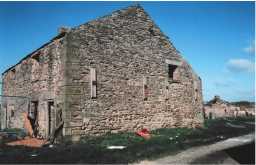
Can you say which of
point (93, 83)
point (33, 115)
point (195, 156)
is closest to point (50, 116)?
point (33, 115)

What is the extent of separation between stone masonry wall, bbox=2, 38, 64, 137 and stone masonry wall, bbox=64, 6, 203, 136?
858 mm

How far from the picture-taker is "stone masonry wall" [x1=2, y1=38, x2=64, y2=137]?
13.7 m

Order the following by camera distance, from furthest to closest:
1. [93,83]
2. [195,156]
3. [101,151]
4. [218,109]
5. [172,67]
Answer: [218,109]
[172,67]
[93,83]
[101,151]
[195,156]

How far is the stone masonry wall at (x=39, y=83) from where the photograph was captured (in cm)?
1366

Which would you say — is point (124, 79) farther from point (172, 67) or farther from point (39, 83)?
point (172, 67)

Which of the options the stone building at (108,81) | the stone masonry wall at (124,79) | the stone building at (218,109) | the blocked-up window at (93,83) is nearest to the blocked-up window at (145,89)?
the stone building at (108,81)

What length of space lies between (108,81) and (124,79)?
1145 millimetres

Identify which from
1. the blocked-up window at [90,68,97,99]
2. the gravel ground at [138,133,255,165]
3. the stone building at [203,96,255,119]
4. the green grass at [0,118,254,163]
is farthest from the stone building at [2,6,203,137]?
the stone building at [203,96,255,119]

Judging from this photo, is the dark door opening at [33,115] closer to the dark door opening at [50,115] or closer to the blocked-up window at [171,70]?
the dark door opening at [50,115]

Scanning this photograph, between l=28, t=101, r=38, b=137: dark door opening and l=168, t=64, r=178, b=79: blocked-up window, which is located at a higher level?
l=168, t=64, r=178, b=79: blocked-up window

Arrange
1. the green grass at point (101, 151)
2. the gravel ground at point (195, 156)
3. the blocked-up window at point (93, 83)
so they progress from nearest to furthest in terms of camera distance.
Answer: the gravel ground at point (195, 156), the green grass at point (101, 151), the blocked-up window at point (93, 83)

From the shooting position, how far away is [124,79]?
15.3m

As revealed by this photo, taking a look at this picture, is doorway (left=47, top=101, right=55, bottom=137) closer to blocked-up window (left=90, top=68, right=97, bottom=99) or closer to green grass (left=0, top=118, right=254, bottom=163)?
green grass (left=0, top=118, right=254, bottom=163)

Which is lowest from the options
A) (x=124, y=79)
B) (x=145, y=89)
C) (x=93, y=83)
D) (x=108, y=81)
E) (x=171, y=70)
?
(x=145, y=89)
